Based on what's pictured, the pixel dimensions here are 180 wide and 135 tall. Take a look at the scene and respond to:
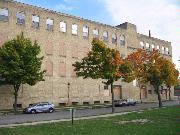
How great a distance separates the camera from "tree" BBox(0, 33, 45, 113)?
3856 cm

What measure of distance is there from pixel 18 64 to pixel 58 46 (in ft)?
51.1

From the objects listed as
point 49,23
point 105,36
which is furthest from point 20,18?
point 105,36

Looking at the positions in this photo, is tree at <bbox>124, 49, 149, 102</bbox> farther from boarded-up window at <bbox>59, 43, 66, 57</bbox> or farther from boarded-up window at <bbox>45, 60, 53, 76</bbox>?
boarded-up window at <bbox>45, 60, 53, 76</bbox>

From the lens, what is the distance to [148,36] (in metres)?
77.8

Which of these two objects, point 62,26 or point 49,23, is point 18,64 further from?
point 62,26

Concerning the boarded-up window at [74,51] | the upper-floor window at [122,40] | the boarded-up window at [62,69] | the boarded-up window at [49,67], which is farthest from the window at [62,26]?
the upper-floor window at [122,40]

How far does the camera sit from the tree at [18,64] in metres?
38.6

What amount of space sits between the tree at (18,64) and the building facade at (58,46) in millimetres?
5718

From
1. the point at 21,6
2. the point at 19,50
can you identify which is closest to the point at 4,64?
the point at 19,50

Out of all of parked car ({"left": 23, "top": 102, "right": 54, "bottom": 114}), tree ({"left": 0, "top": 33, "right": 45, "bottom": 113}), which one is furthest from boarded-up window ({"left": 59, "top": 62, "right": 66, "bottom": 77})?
parked car ({"left": 23, "top": 102, "right": 54, "bottom": 114})

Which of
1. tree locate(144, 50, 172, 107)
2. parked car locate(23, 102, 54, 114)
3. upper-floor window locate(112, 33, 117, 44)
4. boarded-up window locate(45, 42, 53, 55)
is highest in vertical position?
upper-floor window locate(112, 33, 117, 44)

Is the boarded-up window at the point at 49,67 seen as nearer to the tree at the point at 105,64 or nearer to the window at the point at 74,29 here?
the window at the point at 74,29

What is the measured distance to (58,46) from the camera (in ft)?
175

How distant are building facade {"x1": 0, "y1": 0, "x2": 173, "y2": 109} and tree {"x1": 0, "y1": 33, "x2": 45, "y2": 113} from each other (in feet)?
18.8
